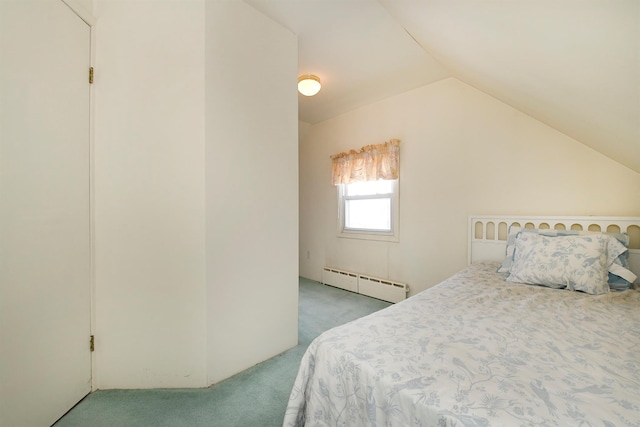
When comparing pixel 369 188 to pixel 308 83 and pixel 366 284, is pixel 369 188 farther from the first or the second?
pixel 308 83

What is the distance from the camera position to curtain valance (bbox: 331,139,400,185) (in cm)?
294

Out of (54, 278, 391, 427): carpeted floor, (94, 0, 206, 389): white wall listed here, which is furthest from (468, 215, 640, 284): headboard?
(94, 0, 206, 389): white wall

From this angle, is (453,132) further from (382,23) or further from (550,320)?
(550,320)

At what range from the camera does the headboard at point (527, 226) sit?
1.72m

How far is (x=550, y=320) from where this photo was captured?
3.58 feet

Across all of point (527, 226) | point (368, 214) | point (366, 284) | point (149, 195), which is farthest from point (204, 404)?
point (527, 226)

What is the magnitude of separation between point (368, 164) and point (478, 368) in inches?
104

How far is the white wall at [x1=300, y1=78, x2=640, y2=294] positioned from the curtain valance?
0.12 meters

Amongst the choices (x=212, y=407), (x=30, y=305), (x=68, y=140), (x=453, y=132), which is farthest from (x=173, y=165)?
(x=453, y=132)

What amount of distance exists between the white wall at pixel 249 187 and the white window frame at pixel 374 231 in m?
1.49

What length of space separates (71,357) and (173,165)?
118cm

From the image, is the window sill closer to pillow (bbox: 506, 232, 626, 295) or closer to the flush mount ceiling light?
pillow (bbox: 506, 232, 626, 295)

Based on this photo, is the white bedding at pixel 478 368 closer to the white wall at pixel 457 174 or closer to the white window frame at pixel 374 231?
the white wall at pixel 457 174

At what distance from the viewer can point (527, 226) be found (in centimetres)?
212
